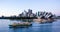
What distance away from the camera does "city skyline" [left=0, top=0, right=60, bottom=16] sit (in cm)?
163

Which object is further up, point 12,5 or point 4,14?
point 12,5

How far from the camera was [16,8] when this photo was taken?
1.65m

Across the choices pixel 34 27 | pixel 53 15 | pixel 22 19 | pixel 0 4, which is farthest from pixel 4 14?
pixel 53 15

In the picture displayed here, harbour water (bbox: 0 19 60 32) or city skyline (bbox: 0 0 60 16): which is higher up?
city skyline (bbox: 0 0 60 16)

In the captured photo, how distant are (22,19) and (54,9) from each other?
0.49 meters

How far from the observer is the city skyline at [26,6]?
163 cm

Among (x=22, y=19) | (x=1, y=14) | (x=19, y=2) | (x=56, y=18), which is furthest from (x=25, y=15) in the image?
(x=56, y=18)

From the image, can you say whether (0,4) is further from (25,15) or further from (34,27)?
(34,27)

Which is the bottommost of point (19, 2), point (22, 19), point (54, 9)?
point (22, 19)

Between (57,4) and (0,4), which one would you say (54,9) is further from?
(0,4)

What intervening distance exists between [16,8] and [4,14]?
0.19 meters

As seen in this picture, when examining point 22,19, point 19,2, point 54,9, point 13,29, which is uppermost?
point 19,2

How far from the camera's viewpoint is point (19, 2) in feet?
5.41

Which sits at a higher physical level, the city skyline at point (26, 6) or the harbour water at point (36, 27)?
the city skyline at point (26, 6)
